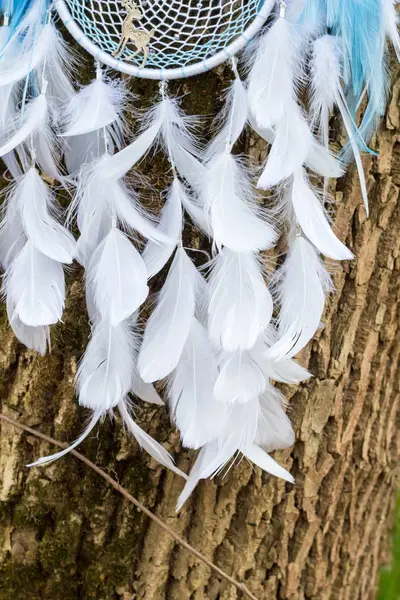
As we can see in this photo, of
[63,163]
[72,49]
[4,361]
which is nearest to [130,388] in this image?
[4,361]

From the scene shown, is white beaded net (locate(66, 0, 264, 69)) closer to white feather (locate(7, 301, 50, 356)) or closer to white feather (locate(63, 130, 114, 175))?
white feather (locate(63, 130, 114, 175))

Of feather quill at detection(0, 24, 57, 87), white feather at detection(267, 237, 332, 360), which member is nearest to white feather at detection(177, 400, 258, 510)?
white feather at detection(267, 237, 332, 360)

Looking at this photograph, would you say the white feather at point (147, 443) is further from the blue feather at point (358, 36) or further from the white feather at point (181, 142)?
the blue feather at point (358, 36)

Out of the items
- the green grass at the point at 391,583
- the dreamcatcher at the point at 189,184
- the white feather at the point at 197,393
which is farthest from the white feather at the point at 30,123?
the green grass at the point at 391,583

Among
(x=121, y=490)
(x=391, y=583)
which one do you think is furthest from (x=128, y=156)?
(x=391, y=583)

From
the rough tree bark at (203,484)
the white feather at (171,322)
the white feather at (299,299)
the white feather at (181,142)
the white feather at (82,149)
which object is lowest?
the rough tree bark at (203,484)

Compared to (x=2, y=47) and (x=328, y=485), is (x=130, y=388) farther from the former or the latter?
(x=2, y=47)

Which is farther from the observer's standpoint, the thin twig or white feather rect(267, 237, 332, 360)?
the thin twig
